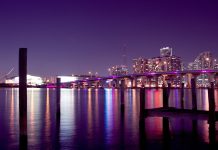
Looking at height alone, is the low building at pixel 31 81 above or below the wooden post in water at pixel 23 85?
above

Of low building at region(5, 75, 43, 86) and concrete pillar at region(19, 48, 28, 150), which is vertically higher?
low building at region(5, 75, 43, 86)

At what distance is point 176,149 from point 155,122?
23.2ft

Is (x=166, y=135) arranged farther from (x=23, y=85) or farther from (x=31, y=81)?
(x=31, y=81)

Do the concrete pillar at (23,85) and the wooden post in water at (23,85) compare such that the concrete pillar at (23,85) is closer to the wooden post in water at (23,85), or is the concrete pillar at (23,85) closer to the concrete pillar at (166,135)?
the wooden post in water at (23,85)

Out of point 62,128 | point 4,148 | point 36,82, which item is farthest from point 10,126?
point 36,82

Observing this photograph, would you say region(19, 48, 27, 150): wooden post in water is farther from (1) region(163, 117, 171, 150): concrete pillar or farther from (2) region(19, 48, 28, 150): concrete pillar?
(1) region(163, 117, 171, 150): concrete pillar

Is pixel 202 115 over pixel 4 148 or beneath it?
over

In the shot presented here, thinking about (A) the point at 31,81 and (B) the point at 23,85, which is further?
(A) the point at 31,81

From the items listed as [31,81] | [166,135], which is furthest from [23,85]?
[31,81]

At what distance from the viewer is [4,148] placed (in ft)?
42.2

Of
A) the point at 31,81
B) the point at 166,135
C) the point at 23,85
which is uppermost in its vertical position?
the point at 31,81

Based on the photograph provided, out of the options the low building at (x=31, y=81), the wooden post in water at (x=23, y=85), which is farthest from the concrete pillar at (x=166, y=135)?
the low building at (x=31, y=81)

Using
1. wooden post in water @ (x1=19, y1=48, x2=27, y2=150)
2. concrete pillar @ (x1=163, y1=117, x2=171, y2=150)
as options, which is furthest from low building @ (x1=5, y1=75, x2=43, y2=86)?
wooden post in water @ (x1=19, y1=48, x2=27, y2=150)

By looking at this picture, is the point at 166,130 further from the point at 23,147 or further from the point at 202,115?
the point at 23,147
